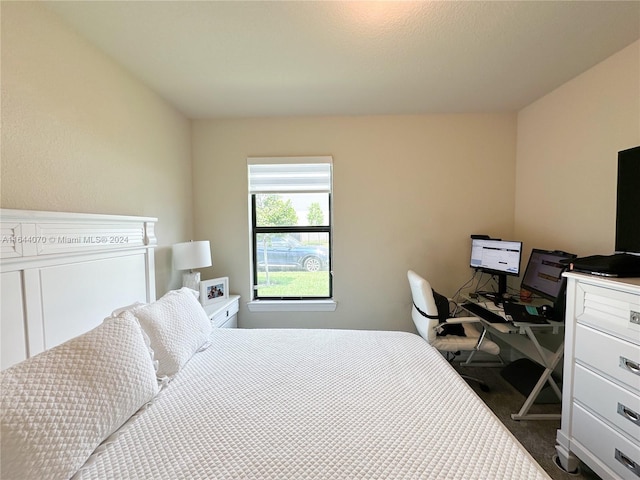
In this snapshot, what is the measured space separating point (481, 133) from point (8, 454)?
136 inches

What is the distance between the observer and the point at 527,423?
70.7 inches

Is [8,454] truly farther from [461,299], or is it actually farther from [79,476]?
[461,299]

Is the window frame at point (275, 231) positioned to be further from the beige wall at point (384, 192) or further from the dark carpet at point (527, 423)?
the dark carpet at point (527, 423)

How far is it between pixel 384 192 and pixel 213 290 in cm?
196

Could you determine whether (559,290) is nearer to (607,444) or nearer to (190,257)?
(607,444)

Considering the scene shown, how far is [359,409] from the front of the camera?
101cm

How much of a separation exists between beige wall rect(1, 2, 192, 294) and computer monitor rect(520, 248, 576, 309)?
122 inches

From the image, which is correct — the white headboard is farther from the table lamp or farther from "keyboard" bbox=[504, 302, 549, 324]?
"keyboard" bbox=[504, 302, 549, 324]

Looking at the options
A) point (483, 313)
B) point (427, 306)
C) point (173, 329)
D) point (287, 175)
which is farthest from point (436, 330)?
point (287, 175)

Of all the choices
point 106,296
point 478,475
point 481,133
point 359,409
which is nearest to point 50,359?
point 106,296

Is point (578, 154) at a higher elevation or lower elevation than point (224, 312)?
higher

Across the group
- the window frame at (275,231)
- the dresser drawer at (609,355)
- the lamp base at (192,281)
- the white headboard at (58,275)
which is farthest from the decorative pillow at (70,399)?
the dresser drawer at (609,355)

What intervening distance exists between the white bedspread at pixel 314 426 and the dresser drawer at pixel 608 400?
0.77 meters

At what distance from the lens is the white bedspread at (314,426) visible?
0.76 m
